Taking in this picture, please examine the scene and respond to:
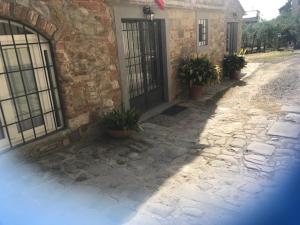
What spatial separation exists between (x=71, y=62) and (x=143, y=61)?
223 cm

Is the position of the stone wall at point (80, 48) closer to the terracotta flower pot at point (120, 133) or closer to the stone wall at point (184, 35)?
the terracotta flower pot at point (120, 133)

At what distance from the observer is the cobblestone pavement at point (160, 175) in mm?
2795

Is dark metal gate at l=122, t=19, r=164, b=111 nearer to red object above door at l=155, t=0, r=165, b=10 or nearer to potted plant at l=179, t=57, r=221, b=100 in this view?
red object above door at l=155, t=0, r=165, b=10

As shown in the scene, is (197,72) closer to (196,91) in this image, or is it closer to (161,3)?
(196,91)

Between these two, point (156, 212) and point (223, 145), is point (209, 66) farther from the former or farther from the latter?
point (156, 212)

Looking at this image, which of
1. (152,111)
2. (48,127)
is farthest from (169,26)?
(48,127)

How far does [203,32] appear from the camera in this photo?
843 centimetres

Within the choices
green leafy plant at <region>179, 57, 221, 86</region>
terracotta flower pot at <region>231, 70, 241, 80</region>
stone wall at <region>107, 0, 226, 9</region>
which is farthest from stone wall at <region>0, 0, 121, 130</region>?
terracotta flower pot at <region>231, 70, 241, 80</region>

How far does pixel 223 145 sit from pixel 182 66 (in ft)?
10.6

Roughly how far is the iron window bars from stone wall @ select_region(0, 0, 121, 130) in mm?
4308

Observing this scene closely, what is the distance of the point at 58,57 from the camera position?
3.89 metres

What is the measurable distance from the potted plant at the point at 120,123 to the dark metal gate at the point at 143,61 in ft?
3.75

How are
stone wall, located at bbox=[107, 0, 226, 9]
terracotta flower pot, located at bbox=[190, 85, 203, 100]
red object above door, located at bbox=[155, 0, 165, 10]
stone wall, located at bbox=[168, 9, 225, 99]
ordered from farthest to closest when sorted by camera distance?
terracotta flower pot, located at bbox=[190, 85, 203, 100] < stone wall, located at bbox=[168, 9, 225, 99] < red object above door, located at bbox=[155, 0, 165, 10] < stone wall, located at bbox=[107, 0, 226, 9]

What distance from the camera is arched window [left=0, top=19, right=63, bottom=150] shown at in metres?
3.49
